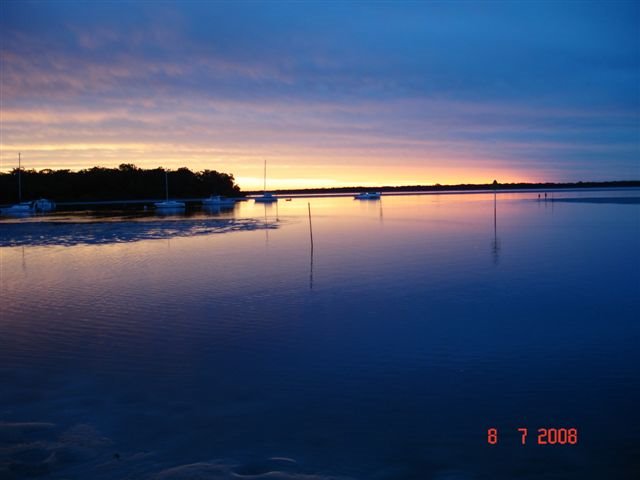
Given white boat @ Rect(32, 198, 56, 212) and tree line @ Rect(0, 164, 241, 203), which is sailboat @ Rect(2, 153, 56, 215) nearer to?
white boat @ Rect(32, 198, 56, 212)

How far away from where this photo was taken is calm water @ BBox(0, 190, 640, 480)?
6.22 m

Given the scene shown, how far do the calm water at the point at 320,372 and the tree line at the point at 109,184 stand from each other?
11134cm

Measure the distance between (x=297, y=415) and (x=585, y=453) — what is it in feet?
11.4

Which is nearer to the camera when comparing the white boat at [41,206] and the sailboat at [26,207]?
the sailboat at [26,207]

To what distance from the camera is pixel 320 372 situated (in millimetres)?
9164

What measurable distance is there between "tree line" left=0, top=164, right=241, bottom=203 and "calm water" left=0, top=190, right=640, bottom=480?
111336mm
